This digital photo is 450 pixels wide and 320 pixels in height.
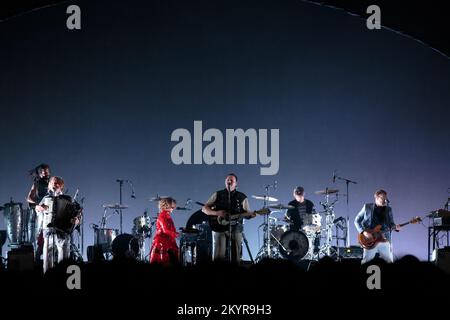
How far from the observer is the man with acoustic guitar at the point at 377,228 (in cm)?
995

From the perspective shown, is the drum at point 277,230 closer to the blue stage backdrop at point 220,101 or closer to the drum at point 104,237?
the blue stage backdrop at point 220,101

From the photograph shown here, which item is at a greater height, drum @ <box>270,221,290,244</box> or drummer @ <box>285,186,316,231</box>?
drummer @ <box>285,186,316,231</box>

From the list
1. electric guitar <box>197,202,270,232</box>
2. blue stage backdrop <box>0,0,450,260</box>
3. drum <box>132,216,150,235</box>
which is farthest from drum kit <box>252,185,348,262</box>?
drum <box>132,216,150,235</box>

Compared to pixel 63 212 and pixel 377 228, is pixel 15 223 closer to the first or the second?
pixel 63 212

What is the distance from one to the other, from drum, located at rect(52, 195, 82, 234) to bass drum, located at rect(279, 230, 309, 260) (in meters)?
4.68

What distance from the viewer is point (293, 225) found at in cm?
1213

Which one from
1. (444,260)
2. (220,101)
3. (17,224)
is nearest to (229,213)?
(444,260)

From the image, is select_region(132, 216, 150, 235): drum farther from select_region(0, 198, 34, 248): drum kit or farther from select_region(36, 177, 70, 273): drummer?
select_region(36, 177, 70, 273): drummer

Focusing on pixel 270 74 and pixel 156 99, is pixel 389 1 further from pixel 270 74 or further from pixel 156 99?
pixel 156 99

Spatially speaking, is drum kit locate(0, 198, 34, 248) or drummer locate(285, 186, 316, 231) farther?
drummer locate(285, 186, 316, 231)

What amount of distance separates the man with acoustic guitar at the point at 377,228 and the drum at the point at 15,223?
255 inches

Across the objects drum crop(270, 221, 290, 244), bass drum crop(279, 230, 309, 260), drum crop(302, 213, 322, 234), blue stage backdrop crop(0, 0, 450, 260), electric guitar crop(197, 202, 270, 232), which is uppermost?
blue stage backdrop crop(0, 0, 450, 260)

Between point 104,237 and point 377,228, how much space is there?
5.52 meters

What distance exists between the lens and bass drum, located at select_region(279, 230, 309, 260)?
11773 mm
